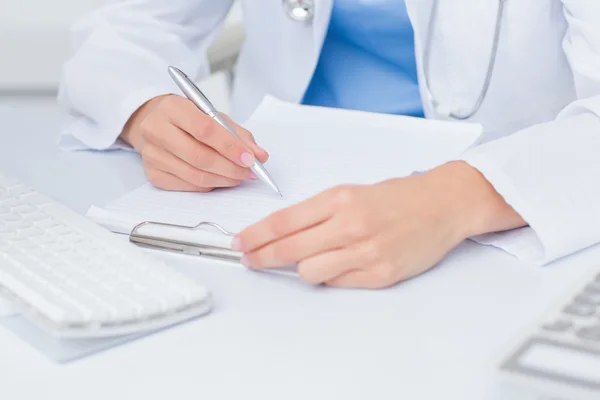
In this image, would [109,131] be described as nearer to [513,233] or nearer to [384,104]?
[384,104]

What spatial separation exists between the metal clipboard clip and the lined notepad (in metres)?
0.03

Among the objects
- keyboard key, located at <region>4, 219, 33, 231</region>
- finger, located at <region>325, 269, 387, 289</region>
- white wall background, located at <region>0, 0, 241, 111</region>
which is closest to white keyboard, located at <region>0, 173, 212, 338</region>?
keyboard key, located at <region>4, 219, 33, 231</region>

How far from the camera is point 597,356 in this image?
475mm

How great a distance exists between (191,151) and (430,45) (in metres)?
0.36

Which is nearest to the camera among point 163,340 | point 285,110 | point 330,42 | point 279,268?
point 163,340

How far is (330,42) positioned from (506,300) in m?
0.59

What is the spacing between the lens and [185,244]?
712 millimetres

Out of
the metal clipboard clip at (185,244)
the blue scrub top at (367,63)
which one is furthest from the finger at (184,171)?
the blue scrub top at (367,63)

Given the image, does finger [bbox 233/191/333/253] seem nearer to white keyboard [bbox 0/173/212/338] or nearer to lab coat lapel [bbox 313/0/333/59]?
white keyboard [bbox 0/173/212/338]

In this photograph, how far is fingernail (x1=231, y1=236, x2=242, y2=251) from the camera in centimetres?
69

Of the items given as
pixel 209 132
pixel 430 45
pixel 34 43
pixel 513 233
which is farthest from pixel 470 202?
pixel 34 43

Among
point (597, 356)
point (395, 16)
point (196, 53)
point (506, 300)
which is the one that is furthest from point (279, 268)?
point (196, 53)

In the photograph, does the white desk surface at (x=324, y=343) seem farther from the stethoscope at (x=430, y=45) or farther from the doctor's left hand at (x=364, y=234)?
the stethoscope at (x=430, y=45)

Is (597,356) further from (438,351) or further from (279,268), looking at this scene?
(279,268)
